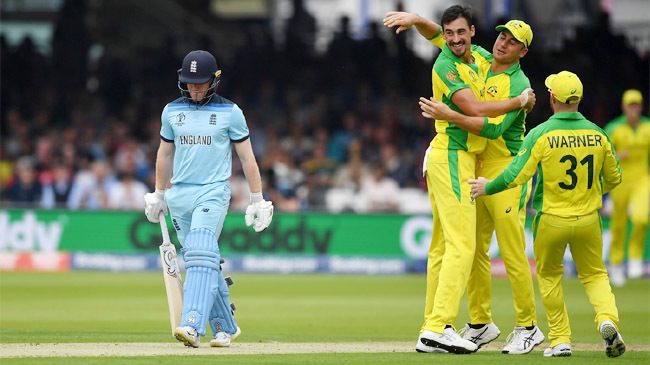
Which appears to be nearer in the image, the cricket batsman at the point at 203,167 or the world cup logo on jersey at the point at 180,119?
the cricket batsman at the point at 203,167

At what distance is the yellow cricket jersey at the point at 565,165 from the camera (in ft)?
25.3

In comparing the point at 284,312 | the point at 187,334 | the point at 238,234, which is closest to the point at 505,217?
the point at 187,334

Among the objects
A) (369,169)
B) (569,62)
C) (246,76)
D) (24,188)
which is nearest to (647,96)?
(569,62)

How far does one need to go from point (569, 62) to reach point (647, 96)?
73.2 inches

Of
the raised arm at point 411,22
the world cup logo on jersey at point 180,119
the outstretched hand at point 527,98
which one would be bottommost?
the world cup logo on jersey at point 180,119

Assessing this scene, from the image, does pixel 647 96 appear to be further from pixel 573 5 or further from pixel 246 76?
pixel 246 76

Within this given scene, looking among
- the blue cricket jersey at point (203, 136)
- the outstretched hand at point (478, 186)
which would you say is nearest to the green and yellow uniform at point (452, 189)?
the outstretched hand at point (478, 186)

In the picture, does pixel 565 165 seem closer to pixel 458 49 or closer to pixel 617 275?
pixel 458 49

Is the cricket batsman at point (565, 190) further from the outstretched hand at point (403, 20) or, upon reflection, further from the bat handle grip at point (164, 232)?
the bat handle grip at point (164, 232)

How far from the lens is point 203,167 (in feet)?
25.7

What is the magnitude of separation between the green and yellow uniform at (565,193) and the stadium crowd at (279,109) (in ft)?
37.5

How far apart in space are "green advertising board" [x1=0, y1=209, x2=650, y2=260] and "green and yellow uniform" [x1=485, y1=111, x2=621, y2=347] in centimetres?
1071

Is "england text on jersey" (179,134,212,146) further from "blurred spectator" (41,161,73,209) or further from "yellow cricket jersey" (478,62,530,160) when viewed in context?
"blurred spectator" (41,161,73,209)

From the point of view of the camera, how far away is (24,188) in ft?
65.0
